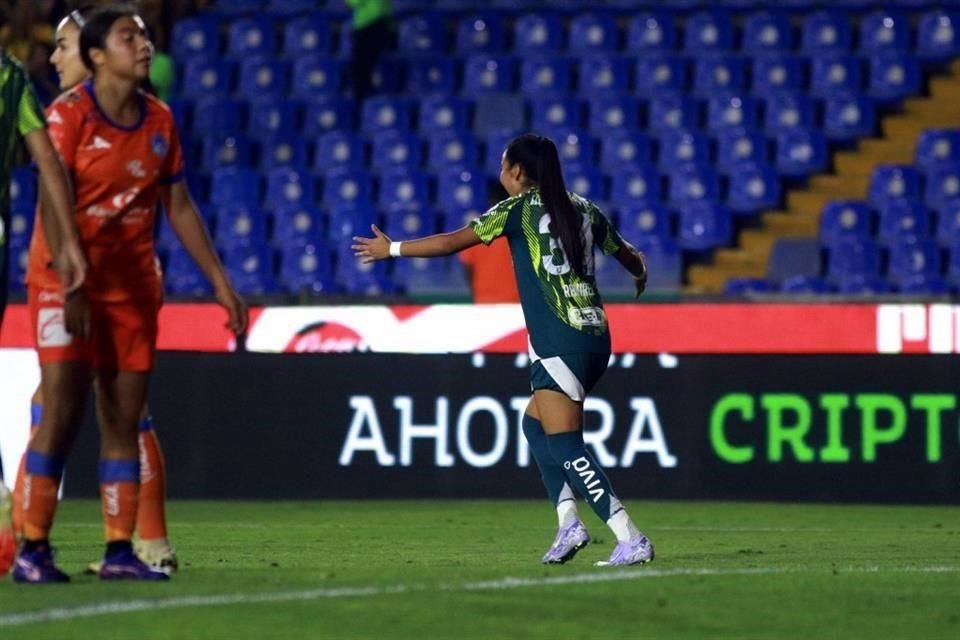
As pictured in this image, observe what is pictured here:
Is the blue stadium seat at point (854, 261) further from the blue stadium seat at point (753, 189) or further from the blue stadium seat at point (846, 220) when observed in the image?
the blue stadium seat at point (753, 189)

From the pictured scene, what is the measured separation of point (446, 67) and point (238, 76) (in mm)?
2387

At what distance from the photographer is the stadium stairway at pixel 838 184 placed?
19.0 meters

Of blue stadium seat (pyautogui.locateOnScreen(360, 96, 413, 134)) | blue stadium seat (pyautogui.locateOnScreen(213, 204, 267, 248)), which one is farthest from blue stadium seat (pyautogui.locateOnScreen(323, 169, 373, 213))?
blue stadium seat (pyautogui.locateOnScreen(360, 96, 413, 134))

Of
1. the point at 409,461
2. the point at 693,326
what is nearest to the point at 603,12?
the point at 693,326

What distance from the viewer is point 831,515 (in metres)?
13.4

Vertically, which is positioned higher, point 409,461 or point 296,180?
point 296,180

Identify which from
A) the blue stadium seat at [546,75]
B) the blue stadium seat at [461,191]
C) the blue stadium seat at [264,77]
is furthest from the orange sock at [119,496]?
the blue stadium seat at [264,77]

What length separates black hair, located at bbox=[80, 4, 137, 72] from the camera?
7141 mm

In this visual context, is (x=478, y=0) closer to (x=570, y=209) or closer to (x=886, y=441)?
(x=886, y=441)

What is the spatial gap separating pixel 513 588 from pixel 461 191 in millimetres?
12948

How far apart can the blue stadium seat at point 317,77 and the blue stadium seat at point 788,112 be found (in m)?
4.68

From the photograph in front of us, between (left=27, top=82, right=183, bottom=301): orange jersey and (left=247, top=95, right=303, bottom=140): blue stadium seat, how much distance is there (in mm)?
14003

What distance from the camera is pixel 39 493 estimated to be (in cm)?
707

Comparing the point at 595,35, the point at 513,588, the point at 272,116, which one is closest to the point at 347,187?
the point at 272,116
